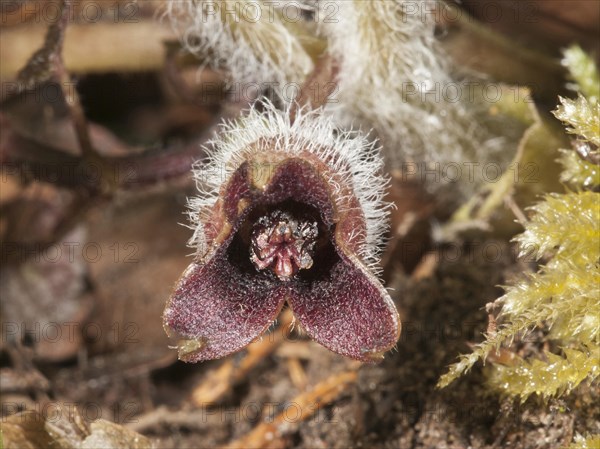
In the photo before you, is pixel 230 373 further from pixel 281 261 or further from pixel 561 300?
pixel 561 300

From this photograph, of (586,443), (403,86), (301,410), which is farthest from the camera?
(403,86)

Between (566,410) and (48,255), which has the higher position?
(566,410)

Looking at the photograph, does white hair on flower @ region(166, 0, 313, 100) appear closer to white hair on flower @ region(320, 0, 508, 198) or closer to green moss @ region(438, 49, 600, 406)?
white hair on flower @ region(320, 0, 508, 198)

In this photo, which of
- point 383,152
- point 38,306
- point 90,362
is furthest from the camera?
point 38,306

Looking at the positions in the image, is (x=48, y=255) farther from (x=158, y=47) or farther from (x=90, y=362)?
(x=158, y=47)

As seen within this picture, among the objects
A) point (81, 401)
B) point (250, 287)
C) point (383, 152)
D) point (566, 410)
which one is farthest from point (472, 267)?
point (81, 401)

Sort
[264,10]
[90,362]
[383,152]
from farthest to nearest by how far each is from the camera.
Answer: [90,362] → [383,152] → [264,10]

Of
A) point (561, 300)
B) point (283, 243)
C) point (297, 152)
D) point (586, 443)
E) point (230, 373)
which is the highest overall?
point (297, 152)

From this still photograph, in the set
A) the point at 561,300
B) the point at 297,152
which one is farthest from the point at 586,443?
the point at 297,152
